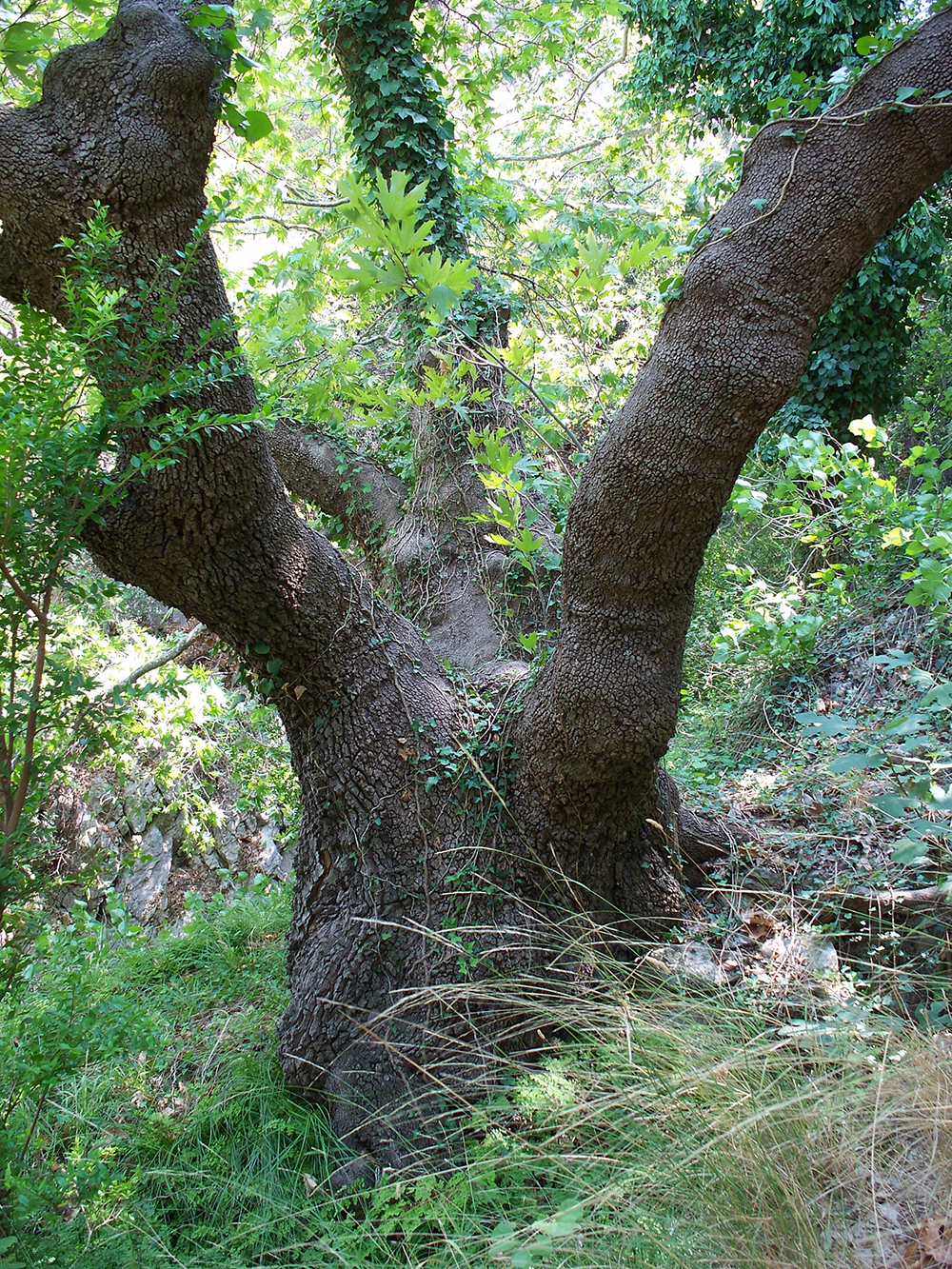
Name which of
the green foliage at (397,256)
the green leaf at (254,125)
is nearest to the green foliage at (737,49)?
the green leaf at (254,125)

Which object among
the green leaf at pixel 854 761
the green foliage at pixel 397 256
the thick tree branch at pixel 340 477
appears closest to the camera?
the green leaf at pixel 854 761

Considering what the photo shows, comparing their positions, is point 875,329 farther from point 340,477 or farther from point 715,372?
point 715,372

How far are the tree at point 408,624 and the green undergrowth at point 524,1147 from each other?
0.24 m

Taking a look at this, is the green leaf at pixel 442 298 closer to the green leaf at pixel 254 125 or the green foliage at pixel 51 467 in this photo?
the green foliage at pixel 51 467

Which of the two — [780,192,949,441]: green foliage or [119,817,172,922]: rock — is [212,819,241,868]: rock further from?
[780,192,949,441]: green foliage

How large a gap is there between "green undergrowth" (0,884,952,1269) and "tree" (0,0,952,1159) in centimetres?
24

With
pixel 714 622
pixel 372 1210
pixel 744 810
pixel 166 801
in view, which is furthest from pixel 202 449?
pixel 166 801

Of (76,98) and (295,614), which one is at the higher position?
(76,98)

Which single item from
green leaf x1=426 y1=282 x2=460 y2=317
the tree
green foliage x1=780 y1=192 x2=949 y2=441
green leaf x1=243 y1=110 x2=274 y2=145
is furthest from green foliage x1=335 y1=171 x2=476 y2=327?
green foliage x1=780 y1=192 x2=949 y2=441

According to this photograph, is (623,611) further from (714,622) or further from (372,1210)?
(714,622)

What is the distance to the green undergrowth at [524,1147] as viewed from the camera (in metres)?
1.42

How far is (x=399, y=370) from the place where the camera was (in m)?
4.02

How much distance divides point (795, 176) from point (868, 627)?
9.17ft

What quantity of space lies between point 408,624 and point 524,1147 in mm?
1839
